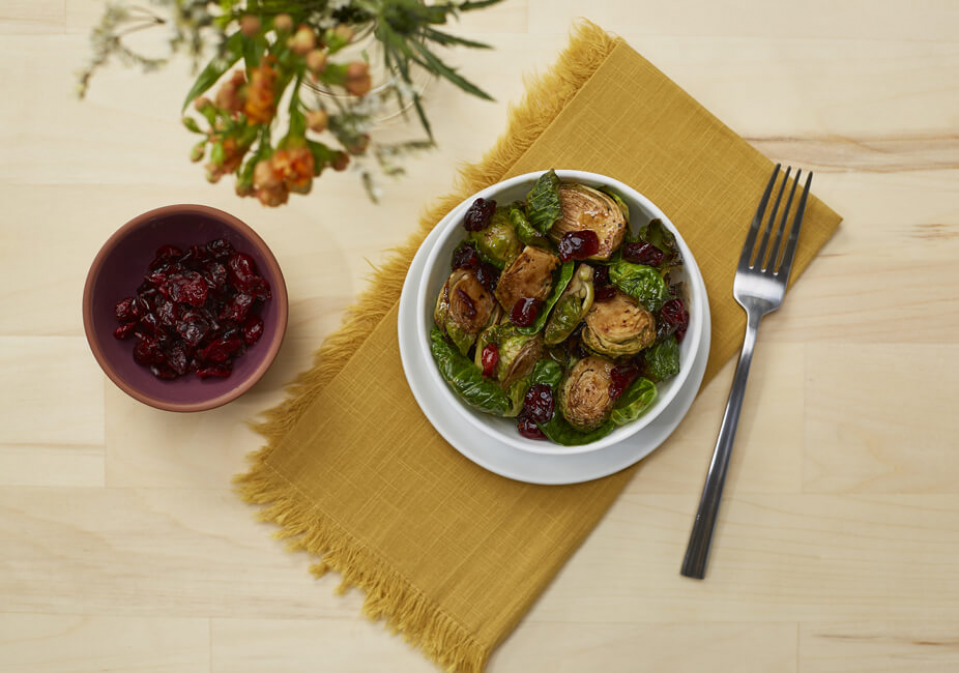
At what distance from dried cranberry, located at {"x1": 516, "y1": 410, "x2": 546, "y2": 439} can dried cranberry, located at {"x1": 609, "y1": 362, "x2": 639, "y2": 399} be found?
15 centimetres

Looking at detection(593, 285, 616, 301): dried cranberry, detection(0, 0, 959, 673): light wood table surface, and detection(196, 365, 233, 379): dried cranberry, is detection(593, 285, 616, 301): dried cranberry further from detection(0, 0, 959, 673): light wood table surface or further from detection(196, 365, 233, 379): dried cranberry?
detection(196, 365, 233, 379): dried cranberry

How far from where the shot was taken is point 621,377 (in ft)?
4.56

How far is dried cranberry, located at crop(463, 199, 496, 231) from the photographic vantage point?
1.38 meters

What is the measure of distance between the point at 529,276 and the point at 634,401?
0.30 m

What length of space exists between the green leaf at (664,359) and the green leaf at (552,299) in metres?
0.20

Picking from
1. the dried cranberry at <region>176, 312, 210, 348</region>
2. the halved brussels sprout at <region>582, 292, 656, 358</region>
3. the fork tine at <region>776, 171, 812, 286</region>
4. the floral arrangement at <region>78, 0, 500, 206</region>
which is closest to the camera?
the floral arrangement at <region>78, 0, 500, 206</region>

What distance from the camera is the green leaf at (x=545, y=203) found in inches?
53.9

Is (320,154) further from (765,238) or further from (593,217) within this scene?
(765,238)

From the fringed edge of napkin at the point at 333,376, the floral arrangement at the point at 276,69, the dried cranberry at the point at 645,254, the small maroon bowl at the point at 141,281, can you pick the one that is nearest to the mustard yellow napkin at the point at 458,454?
the fringed edge of napkin at the point at 333,376

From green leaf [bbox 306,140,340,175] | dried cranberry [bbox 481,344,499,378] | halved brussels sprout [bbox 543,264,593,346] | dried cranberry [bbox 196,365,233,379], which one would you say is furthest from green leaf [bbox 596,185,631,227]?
dried cranberry [bbox 196,365,233,379]

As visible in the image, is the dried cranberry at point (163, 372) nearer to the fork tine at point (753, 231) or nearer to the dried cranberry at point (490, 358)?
the dried cranberry at point (490, 358)

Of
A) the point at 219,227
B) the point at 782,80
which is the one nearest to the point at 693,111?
the point at 782,80

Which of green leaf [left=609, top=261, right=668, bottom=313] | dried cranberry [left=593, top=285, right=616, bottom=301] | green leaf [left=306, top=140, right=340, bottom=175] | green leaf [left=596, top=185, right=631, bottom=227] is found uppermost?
green leaf [left=306, top=140, right=340, bottom=175]

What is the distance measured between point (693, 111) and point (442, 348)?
0.73 meters
